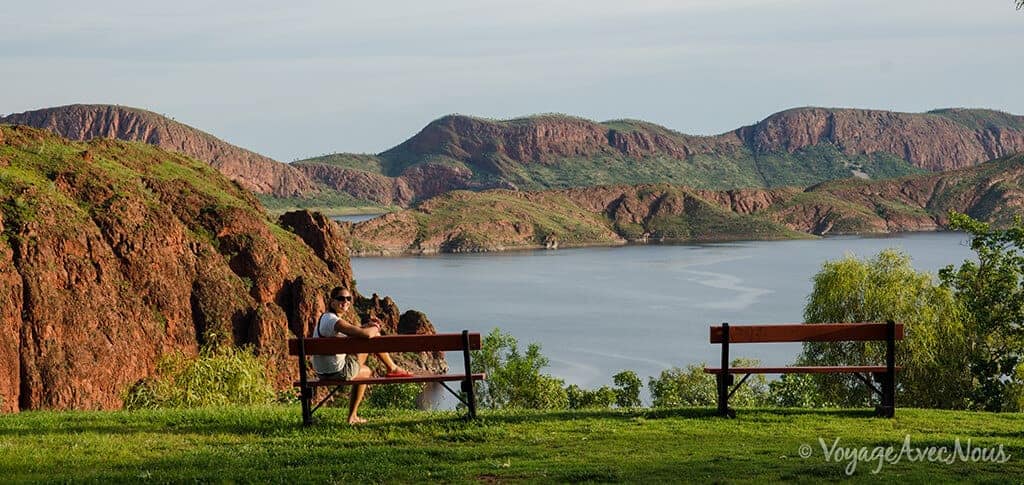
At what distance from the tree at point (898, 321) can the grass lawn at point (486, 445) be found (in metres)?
27.3

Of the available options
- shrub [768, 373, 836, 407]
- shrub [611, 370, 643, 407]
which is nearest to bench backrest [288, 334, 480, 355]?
shrub [768, 373, 836, 407]

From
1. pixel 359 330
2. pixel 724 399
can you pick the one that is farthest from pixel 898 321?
pixel 359 330

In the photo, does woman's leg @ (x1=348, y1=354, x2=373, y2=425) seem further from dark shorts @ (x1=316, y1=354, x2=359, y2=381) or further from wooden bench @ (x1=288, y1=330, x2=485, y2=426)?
wooden bench @ (x1=288, y1=330, x2=485, y2=426)

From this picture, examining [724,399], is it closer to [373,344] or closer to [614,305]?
[373,344]

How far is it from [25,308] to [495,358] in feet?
81.8

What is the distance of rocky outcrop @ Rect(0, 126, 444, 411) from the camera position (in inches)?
2168

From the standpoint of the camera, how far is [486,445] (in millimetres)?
10664

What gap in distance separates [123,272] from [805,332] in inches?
2377

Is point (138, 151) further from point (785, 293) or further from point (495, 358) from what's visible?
point (785, 293)

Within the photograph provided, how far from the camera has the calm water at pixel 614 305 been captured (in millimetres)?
92500

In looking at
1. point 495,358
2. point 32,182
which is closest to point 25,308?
point 32,182

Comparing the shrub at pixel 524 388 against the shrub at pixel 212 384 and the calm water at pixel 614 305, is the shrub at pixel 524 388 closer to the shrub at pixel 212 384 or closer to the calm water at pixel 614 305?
the calm water at pixel 614 305

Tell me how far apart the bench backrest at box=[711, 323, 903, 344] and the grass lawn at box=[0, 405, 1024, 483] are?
3.00 ft

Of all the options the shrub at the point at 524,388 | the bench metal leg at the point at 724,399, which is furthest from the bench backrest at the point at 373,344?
the shrub at the point at 524,388
